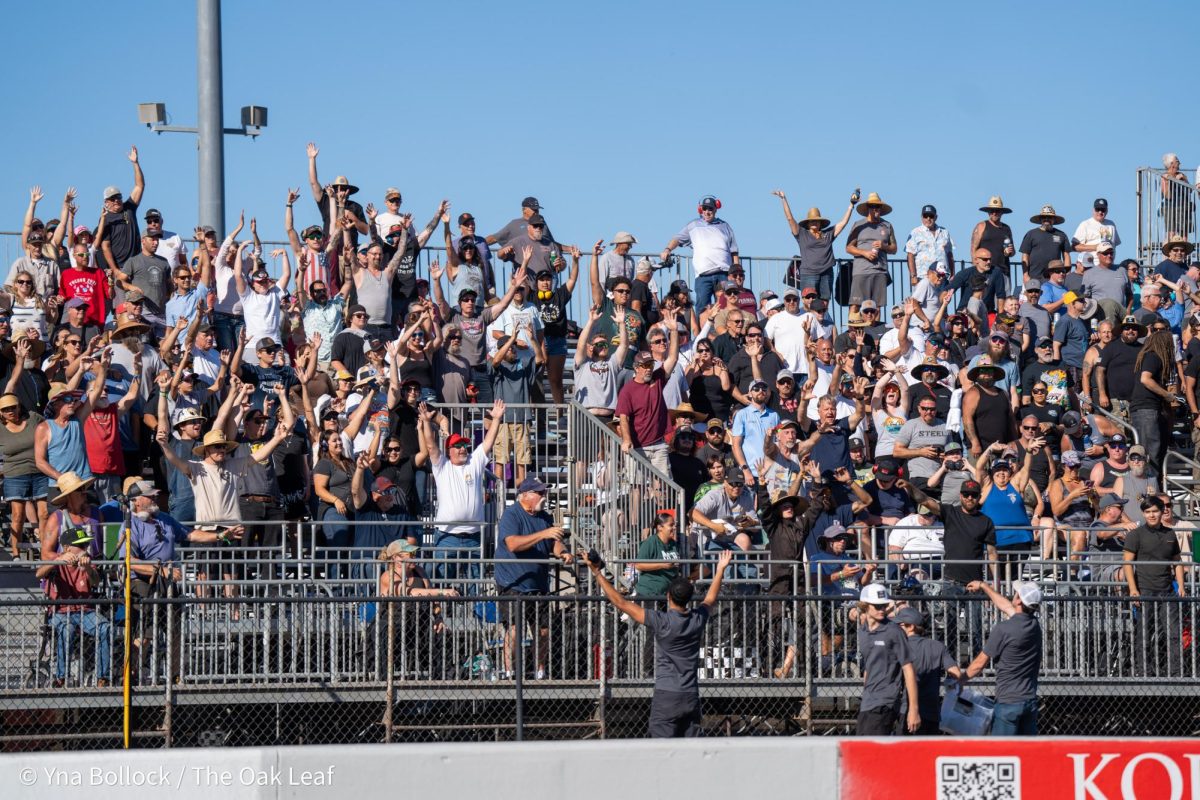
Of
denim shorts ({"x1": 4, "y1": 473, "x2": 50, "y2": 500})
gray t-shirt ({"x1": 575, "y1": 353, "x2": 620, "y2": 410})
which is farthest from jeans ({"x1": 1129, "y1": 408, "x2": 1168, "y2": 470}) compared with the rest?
denim shorts ({"x1": 4, "y1": 473, "x2": 50, "y2": 500})

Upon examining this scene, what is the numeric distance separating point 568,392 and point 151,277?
4.83 meters

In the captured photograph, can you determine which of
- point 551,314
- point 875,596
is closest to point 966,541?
point 875,596

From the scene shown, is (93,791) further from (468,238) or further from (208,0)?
(208,0)

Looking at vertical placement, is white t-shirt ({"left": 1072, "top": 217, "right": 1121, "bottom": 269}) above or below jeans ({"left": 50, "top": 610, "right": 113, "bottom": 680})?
above

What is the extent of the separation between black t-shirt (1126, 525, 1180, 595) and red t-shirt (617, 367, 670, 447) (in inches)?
181

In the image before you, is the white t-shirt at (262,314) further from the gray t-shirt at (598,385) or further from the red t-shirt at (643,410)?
the red t-shirt at (643,410)

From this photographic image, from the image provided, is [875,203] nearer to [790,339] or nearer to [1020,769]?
[790,339]

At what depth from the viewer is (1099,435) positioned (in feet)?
63.1

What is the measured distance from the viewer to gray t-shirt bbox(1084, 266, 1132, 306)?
22.6 metres

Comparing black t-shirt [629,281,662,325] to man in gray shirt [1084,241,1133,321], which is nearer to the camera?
black t-shirt [629,281,662,325]

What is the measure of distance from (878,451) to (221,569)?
6.63 m

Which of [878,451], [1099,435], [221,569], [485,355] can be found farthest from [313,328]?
[1099,435]

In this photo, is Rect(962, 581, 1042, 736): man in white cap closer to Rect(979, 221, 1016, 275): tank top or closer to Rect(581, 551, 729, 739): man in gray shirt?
Rect(581, 551, 729, 739): man in gray shirt

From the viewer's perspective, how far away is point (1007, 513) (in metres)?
16.3
